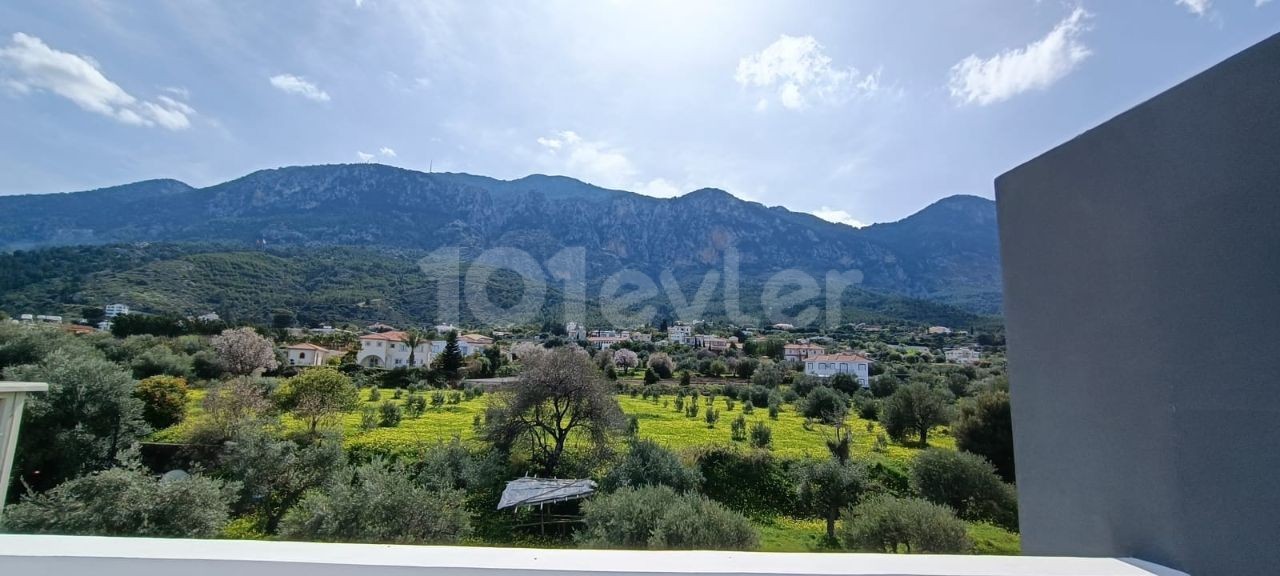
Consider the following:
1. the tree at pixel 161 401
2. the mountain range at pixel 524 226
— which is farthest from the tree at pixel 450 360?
the mountain range at pixel 524 226

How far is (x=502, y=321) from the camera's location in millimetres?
25266

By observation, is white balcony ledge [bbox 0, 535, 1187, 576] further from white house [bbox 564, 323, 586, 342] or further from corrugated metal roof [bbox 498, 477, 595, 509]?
white house [bbox 564, 323, 586, 342]

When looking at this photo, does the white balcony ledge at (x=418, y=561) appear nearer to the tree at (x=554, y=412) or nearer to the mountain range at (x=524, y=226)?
the tree at (x=554, y=412)

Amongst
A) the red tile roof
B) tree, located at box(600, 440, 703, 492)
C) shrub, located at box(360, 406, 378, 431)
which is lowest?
tree, located at box(600, 440, 703, 492)

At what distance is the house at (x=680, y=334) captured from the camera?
24.6 metres

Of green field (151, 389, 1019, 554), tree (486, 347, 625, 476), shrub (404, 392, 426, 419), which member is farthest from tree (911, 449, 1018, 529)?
shrub (404, 392, 426, 419)

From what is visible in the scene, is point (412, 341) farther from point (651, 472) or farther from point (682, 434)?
point (651, 472)

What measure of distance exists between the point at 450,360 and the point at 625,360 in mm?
7365

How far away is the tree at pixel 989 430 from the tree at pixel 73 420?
17.6m

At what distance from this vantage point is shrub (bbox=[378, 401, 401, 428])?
12.2 metres

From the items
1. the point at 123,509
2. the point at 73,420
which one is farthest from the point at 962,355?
the point at 73,420

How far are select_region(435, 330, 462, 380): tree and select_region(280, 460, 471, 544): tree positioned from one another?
1199 cm

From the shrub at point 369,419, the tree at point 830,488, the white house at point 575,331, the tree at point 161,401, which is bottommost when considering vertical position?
the tree at point 830,488

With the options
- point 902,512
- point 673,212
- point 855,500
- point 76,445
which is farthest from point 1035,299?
point 673,212
